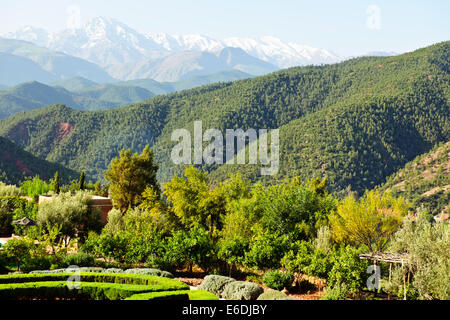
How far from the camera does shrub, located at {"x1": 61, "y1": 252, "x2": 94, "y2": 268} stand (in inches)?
955

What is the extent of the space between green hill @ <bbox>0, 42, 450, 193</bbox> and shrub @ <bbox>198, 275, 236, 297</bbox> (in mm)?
73022

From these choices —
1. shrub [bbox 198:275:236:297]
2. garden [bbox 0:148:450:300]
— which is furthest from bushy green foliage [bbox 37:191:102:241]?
shrub [bbox 198:275:236:297]

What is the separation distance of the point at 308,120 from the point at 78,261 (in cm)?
9708

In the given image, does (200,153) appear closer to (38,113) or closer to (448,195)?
(448,195)

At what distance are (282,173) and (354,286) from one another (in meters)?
74.7

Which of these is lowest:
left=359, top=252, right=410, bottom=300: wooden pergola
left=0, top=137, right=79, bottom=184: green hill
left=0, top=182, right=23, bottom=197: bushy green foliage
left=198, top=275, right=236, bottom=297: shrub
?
left=198, top=275, right=236, bottom=297: shrub

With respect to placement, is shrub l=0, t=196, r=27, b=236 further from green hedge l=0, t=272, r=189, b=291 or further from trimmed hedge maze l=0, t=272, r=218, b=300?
trimmed hedge maze l=0, t=272, r=218, b=300

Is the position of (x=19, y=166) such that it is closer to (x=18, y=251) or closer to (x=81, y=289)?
(x=18, y=251)

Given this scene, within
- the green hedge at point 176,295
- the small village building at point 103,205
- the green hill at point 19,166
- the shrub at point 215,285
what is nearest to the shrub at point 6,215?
the small village building at point 103,205

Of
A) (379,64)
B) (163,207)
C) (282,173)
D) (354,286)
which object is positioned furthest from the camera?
(379,64)

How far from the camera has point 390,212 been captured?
30.9 m

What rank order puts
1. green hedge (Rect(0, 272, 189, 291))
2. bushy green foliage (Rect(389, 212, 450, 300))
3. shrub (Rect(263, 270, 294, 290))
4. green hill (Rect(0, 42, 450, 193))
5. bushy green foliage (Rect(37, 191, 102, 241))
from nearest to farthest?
bushy green foliage (Rect(389, 212, 450, 300)) < green hedge (Rect(0, 272, 189, 291)) < shrub (Rect(263, 270, 294, 290)) < bushy green foliage (Rect(37, 191, 102, 241)) < green hill (Rect(0, 42, 450, 193))
